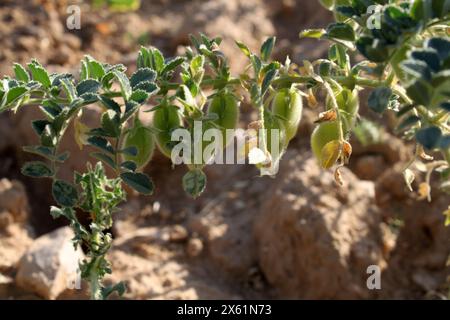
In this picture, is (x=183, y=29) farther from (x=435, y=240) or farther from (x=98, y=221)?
(x=98, y=221)

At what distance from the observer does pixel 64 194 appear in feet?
4.70

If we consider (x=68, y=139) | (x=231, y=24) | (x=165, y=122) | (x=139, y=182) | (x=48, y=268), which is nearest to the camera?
(x=139, y=182)

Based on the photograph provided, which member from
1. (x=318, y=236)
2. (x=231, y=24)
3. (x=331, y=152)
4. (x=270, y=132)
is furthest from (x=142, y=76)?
(x=231, y=24)

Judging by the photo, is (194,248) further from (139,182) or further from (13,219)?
(139,182)

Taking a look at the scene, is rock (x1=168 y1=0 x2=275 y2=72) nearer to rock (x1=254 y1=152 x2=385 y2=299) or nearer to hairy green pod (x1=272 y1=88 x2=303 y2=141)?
rock (x1=254 y1=152 x2=385 y2=299)

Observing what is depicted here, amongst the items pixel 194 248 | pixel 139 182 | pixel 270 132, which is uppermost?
pixel 194 248

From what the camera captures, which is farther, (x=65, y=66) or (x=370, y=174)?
(x=65, y=66)

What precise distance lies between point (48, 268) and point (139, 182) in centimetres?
112

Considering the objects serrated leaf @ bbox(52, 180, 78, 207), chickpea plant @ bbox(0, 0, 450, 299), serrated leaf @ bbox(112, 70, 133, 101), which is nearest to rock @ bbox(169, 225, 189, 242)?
chickpea plant @ bbox(0, 0, 450, 299)

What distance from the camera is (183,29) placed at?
377 centimetres

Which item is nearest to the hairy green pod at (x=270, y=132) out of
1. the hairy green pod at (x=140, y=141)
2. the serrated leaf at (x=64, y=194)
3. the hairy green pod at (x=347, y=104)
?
the hairy green pod at (x=347, y=104)

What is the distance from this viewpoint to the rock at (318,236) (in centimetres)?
236
